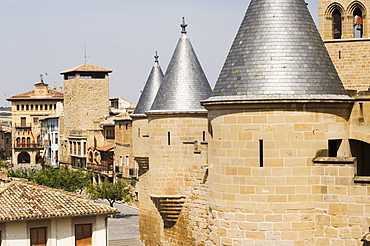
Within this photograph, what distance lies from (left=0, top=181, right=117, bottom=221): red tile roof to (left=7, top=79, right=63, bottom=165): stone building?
243 feet

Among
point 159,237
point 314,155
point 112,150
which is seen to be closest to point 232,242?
point 314,155

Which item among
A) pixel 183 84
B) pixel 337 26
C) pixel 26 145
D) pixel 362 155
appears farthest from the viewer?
pixel 26 145

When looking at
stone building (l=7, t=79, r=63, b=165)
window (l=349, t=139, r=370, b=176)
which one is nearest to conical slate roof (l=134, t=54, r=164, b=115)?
window (l=349, t=139, r=370, b=176)

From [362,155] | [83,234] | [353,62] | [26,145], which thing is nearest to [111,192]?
[83,234]

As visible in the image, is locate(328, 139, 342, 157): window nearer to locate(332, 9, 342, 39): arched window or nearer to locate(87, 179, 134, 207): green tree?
locate(332, 9, 342, 39): arched window

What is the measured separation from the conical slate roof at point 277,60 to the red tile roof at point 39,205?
9778 mm

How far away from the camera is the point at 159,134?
20.5m

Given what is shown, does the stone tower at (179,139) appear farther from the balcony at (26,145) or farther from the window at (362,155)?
the balcony at (26,145)

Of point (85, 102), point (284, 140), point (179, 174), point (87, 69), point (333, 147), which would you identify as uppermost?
point (87, 69)

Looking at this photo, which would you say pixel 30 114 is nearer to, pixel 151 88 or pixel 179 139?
pixel 151 88

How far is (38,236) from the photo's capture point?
21000 mm

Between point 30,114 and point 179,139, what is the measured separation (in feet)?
262

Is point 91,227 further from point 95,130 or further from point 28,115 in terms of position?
point 28,115

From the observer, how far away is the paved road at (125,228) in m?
33.0
